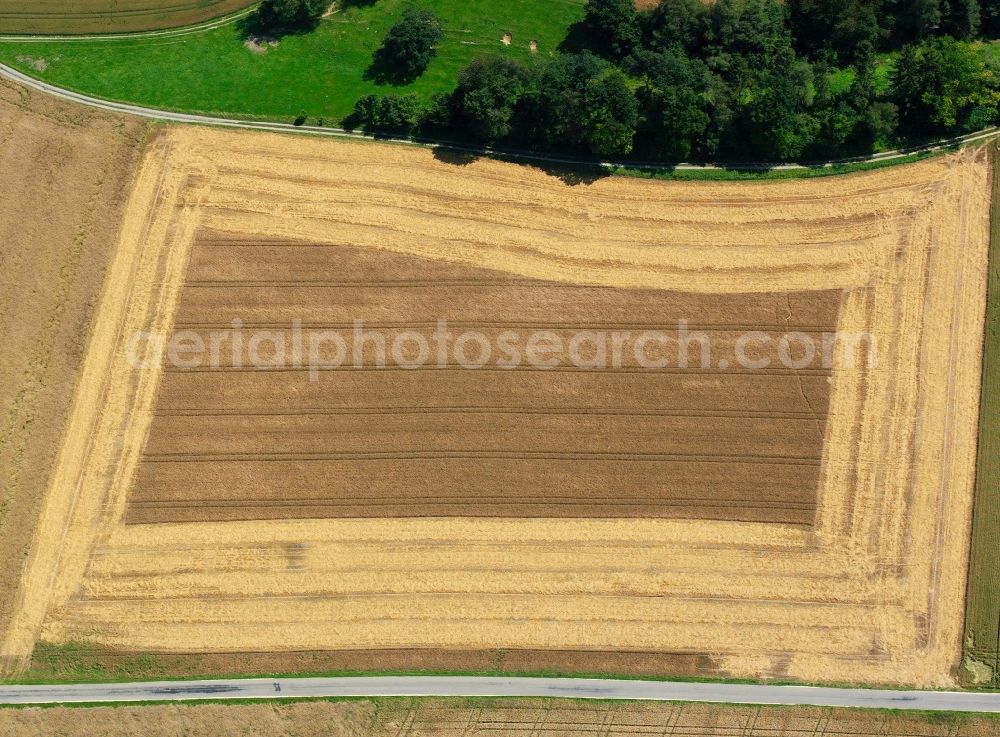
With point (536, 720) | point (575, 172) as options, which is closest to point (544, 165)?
point (575, 172)

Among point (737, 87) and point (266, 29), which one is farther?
point (266, 29)

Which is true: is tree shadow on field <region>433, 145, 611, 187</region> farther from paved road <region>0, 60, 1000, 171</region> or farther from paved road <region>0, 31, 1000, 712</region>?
paved road <region>0, 31, 1000, 712</region>

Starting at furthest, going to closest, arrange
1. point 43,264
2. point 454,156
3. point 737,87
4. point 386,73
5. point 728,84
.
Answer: point 386,73 < point 454,156 < point 728,84 < point 737,87 < point 43,264

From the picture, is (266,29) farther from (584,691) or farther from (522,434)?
(584,691)

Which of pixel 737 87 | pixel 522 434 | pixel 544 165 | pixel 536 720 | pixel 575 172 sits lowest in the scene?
pixel 536 720

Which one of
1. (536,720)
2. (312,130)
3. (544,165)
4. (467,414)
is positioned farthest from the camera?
(312,130)

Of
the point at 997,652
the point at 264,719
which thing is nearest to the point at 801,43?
the point at 997,652

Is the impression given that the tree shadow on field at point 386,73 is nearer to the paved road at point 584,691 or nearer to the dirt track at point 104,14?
the dirt track at point 104,14

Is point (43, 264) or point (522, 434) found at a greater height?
point (43, 264)
